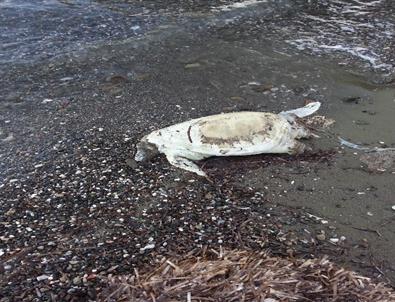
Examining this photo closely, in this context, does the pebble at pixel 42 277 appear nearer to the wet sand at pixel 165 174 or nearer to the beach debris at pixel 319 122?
the wet sand at pixel 165 174

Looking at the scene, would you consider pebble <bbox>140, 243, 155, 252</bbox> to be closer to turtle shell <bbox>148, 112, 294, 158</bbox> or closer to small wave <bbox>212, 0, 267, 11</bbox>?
turtle shell <bbox>148, 112, 294, 158</bbox>

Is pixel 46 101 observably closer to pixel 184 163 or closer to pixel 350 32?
pixel 184 163

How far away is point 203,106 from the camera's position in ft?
18.5

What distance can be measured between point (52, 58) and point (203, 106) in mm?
2618

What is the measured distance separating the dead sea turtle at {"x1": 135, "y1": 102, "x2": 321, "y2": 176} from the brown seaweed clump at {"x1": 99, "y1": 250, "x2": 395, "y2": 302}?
4.87 feet

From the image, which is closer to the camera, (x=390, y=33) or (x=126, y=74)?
(x=126, y=74)

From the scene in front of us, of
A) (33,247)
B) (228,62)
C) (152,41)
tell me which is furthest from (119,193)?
(152,41)

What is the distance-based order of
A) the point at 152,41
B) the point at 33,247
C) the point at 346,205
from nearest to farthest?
the point at 33,247, the point at 346,205, the point at 152,41

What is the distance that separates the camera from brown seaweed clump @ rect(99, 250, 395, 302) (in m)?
2.63

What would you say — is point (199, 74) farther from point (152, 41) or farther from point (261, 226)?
point (261, 226)

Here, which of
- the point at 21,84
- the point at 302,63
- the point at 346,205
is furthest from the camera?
the point at 302,63

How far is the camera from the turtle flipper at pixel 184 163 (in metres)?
4.37

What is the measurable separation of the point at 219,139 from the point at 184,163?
0.39m

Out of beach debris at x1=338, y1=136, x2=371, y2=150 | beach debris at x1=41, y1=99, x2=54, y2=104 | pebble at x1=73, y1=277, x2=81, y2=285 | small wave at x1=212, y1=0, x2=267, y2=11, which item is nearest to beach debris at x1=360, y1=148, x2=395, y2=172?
beach debris at x1=338, y1=136, x2=371, y2=150
